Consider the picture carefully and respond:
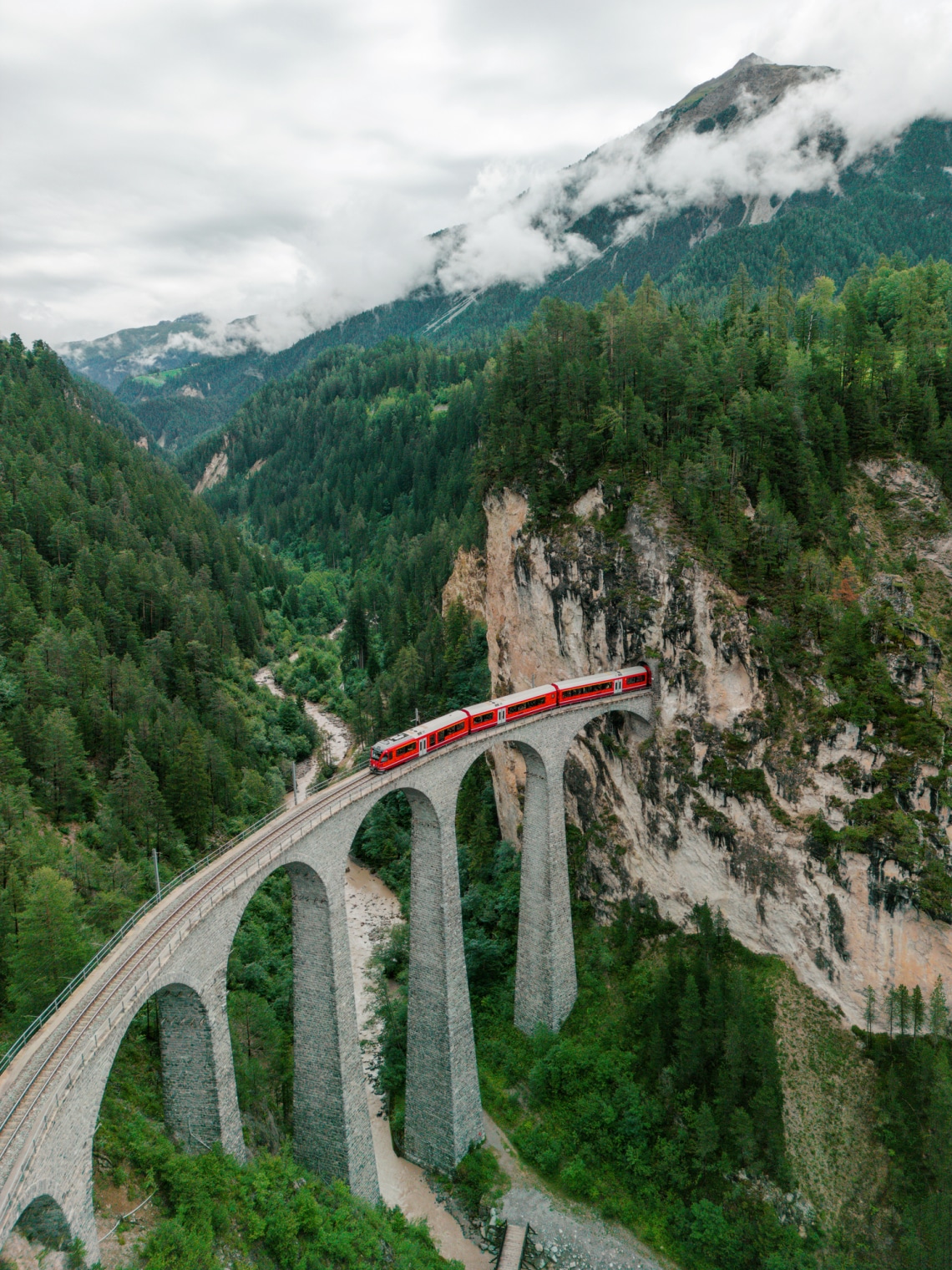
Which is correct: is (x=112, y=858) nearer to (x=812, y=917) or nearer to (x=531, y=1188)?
(x=531, y=1188)

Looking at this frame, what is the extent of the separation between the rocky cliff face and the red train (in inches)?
91.3

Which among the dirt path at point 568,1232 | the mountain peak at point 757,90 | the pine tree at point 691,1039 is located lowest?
the dirt path at point 568,1232

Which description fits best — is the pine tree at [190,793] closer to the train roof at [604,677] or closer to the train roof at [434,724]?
the train roof at [434,724]

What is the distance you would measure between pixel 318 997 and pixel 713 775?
21999 mm

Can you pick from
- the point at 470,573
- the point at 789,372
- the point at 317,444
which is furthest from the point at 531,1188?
the point at 317,444

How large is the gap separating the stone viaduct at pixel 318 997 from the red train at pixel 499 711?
584mm

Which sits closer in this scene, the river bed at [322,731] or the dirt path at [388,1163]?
the dirt path at [388,1163]

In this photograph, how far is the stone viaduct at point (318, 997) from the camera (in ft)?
61.3

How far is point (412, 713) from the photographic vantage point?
67500 mm

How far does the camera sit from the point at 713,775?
1553 inches

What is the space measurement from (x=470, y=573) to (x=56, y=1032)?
57.2 metres

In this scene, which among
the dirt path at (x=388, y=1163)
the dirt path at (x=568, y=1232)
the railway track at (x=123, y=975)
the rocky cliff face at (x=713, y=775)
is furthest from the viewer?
the rocky cliff face at (x=713, y=775)

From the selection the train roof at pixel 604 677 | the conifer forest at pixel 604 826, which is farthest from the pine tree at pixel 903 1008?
the train roof at pixel 604 677

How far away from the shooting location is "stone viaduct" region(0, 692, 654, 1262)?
1867 cm
